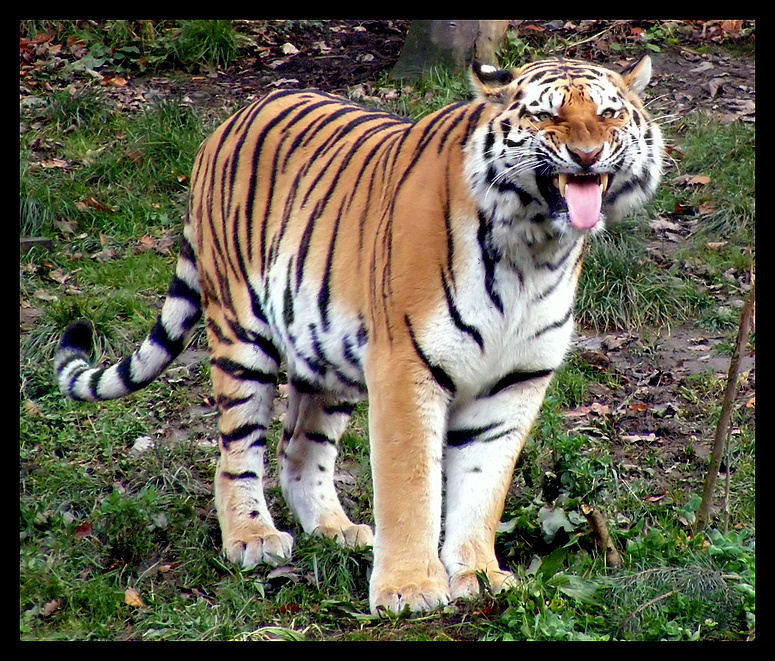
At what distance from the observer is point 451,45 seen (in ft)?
28.4

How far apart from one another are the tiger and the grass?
10.0 inches

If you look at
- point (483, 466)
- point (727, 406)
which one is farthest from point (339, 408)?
point (727, 406)

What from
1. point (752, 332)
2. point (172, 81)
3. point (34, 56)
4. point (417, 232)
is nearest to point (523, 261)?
point (417, 232)

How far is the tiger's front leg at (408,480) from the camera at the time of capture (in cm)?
400

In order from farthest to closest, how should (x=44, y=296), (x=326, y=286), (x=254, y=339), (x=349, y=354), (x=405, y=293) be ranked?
(x=44, y=296)
(x=254, y=339)
(x=326, y=286)
(x=349, y=354)
(x=405, y=293)

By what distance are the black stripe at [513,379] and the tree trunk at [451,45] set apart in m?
4.85

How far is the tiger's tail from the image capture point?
5137mm

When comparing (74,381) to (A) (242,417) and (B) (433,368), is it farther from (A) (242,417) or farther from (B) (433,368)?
(B) (433,368)

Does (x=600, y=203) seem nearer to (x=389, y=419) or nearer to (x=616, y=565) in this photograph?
(x=389, y=419)

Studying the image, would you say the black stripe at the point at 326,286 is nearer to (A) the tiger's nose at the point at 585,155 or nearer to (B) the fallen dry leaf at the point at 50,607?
(A) the tiger's nose at the point at 585,155

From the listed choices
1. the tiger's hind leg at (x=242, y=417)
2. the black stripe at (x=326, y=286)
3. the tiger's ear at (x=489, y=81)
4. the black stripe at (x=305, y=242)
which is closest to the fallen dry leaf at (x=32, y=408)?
the tiger's hind leg at (x=242, y=417)

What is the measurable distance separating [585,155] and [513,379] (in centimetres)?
101

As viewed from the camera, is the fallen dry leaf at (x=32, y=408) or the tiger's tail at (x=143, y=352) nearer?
the tiger's tail at (x=143, y=352)

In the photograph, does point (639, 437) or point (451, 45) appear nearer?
point (639, 437)
